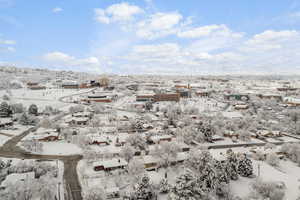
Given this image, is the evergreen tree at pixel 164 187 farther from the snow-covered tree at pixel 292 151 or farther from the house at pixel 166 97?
the house at pixel 166 97

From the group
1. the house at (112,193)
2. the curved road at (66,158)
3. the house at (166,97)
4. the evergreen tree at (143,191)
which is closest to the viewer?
the evergreen tree at (143,191)

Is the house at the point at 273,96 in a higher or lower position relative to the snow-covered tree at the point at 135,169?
higher

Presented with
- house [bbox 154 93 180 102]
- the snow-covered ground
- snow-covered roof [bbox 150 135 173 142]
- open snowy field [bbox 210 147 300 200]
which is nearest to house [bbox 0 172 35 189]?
the snow-covered ground

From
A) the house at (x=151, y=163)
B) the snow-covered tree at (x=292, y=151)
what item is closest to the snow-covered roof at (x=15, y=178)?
the house at (x=151, y=163)

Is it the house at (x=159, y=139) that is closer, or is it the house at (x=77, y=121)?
the house at (x=159, y=139)

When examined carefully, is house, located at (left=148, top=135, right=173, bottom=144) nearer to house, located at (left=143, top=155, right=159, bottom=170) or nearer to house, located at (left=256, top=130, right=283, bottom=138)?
house, located at (left=143, top=155, right=159, bottom=170)

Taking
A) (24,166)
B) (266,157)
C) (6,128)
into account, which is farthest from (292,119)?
(6,128)

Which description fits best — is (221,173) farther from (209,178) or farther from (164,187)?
(164,187)
